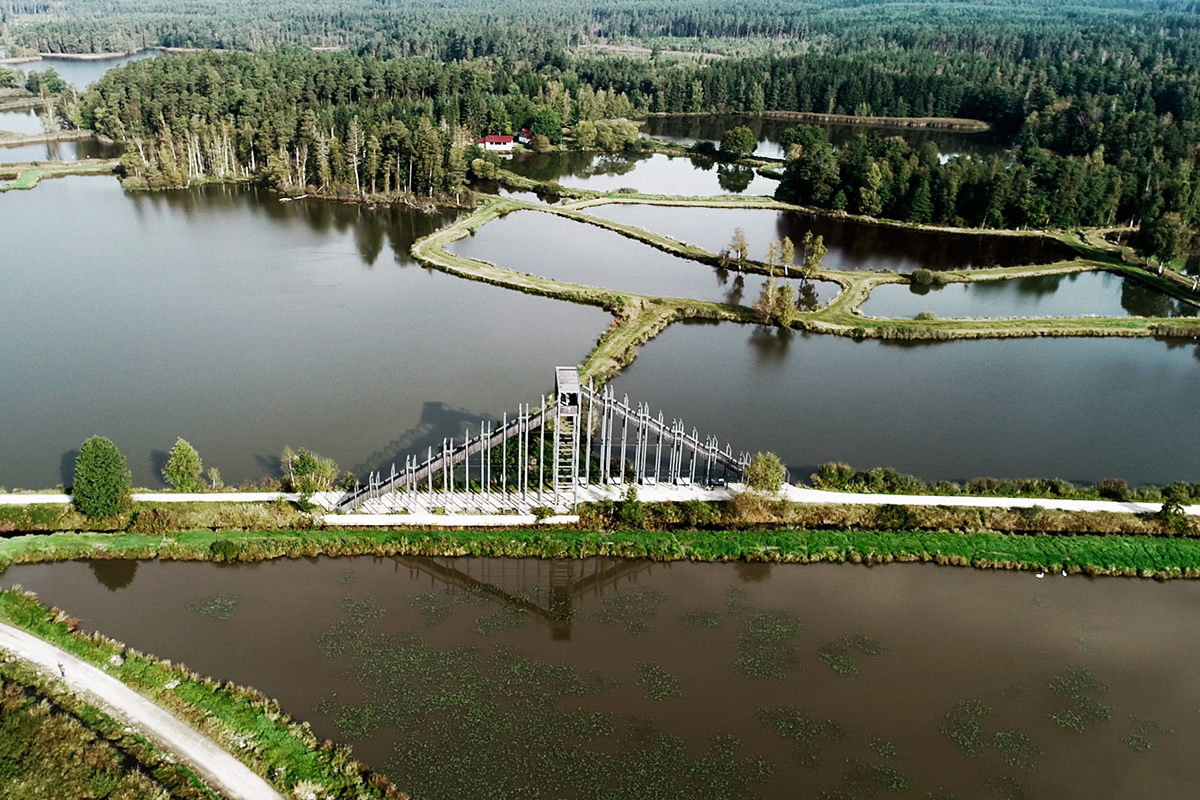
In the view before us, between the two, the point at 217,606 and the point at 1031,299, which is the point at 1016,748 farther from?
the point at 1031,299

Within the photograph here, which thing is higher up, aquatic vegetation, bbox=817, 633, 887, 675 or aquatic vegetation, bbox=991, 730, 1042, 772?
aquatic vegetation, bbox=817, 633, 887, 675

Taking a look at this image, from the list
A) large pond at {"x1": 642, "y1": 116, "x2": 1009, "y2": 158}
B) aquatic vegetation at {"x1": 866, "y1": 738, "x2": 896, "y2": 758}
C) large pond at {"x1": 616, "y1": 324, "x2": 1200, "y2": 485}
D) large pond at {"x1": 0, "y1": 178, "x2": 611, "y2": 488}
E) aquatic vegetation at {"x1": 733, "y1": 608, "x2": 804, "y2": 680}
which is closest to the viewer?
aquatic vegetation at {"x1": 866, "y1": 738, "x2": 896, "y2": 758}

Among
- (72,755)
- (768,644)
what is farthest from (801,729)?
(72,755)

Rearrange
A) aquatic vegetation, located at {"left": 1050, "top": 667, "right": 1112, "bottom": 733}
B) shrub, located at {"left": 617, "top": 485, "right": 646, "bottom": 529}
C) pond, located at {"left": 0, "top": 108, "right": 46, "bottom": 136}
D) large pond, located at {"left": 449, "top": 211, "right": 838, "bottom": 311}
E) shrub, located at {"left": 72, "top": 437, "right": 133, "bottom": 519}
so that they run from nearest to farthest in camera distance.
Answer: aquatic vegetation, located at {"left": 1050, "top": 667, "right": 1112, "bottom": 733} < shrub, located at {"left": 72, "top": 437, "right": 133, "bottom": 519} < shrub, located at {"left": 617, "top": 485, "right": 646, "bottom": 529} < large pond, located at {"left": 449, "top": 211, "right": 838, "bottom": 311} < pond, located at {"left": 0, "top": 108, "right": 46, "bottom": 136}

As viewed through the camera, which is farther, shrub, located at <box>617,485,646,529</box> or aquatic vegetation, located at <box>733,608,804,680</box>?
shrub, located at <box>617,485,646,529</box>

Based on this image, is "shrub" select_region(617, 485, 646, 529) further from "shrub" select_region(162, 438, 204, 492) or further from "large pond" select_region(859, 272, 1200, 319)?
"large pond" select_region(859, 272, 1200, 319)

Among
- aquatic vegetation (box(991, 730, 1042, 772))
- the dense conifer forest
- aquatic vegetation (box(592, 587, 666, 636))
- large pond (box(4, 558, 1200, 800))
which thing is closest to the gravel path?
Answer: large pond (box(4, 558, 1200, 800))

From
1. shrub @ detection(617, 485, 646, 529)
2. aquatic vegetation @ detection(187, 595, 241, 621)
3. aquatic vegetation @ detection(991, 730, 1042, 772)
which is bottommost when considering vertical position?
aquatic vegetation @ detection(991, 730, 1042, 772)
